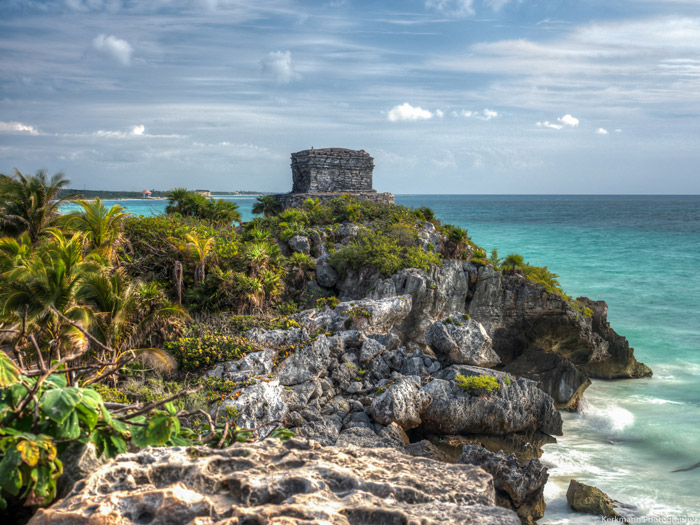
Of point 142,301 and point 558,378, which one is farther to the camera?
point 558,378

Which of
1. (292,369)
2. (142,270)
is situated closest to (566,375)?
(292,369)

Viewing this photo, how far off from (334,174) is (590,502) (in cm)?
2260

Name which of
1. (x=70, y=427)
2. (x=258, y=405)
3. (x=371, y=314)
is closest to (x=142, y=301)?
(x=258, y=405)

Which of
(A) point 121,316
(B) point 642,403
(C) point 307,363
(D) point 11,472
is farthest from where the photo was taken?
(B) point 642,403

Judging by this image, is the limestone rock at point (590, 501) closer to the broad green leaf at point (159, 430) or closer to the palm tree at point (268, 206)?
the broad green leaf at point (159, 430)

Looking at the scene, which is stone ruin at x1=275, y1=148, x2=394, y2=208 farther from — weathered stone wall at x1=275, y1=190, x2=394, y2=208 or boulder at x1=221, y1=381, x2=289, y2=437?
boulder at x1=221, y1=381, x2=289, y2=437

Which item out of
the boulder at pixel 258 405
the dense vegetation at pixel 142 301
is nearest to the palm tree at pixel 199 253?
the dense vegetation at pixel 142 301

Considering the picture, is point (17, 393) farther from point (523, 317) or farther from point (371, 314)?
point (523, 317)

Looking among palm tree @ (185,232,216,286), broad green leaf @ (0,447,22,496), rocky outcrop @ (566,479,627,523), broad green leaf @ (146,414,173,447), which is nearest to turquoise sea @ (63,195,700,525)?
rocky outcrop @ (566,479,627,523)

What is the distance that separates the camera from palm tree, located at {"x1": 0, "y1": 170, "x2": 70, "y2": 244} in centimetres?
1491

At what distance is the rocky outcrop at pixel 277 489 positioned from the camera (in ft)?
7.75

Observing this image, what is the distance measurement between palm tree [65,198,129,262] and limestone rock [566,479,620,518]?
38.6 feet

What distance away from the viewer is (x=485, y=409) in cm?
1122

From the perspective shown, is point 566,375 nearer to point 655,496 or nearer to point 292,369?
point 655,496
